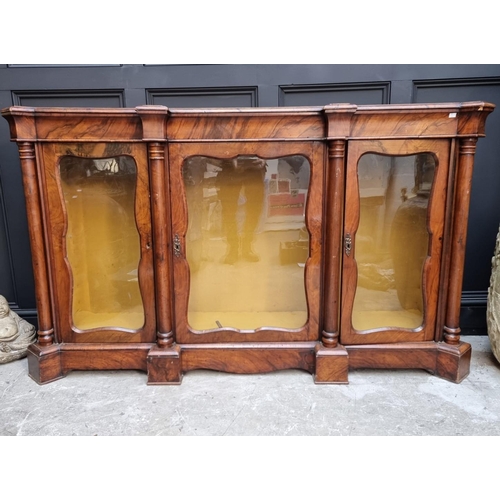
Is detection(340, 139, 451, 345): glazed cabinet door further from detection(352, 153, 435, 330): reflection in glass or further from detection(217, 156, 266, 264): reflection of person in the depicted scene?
detection(217, 156, 266, 264): reflection of person

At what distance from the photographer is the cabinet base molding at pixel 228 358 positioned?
1711mm

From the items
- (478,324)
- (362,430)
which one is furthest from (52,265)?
(478,324)

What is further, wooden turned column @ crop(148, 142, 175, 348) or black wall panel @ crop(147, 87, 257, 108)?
black wall panel @ crop(147, 87, 257, 108)

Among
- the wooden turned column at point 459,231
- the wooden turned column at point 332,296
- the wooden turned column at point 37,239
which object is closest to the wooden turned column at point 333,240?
the wooden turned column at point 332,296

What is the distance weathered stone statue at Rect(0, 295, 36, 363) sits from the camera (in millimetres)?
1899

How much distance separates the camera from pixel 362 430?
1412 millimetres

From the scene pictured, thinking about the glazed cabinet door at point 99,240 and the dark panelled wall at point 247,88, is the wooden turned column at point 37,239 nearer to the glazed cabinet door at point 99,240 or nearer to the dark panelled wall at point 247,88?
the glazed cabinet door at point 99,240

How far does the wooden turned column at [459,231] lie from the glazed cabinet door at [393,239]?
5 cm

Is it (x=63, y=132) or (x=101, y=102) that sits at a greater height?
(x=101, y=102)

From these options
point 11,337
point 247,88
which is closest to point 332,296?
point 247,88

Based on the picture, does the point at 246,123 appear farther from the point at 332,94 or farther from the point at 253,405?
the point at 253,405

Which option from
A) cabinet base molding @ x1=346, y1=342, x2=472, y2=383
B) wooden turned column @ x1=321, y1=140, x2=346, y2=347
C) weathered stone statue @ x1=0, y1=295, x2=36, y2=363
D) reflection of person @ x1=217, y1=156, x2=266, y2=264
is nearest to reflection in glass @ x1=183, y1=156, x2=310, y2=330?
reflection of person @ x1=217, y1=156, x2=266, y2=264

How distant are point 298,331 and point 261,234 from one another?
0.47 meters

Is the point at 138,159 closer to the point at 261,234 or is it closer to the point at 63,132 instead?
the point at 63,132
